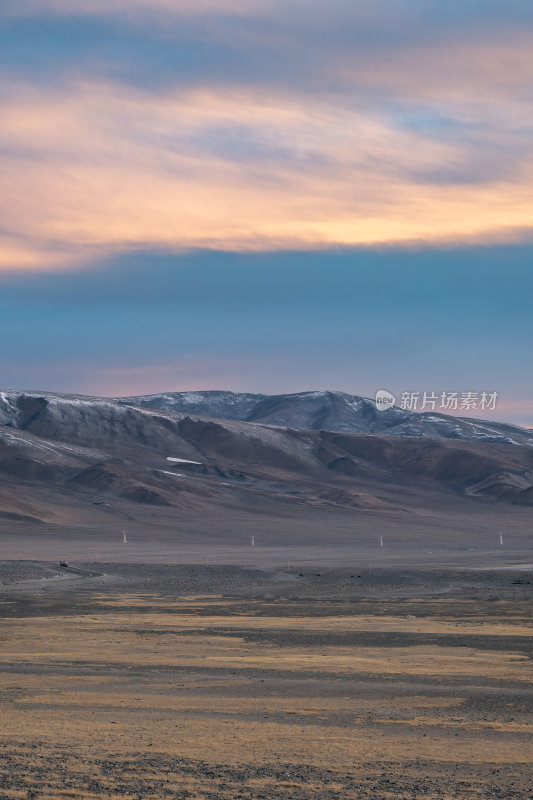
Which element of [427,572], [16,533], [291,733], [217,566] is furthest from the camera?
[16,533]

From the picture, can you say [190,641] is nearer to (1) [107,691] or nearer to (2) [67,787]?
(1) [107,691]

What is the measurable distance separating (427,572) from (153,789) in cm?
5160

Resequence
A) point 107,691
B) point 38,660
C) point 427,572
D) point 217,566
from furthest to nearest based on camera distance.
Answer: point 217,566
point 427,572
point 38,660
point 107,691

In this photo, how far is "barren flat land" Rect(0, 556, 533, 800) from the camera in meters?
15.3

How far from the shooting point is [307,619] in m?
39.0

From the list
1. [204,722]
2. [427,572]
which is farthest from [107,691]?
[427,572]

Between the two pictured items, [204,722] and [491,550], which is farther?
[491,550]

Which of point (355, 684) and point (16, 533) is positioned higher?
point (355, 684)

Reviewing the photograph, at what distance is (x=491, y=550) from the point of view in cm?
10031

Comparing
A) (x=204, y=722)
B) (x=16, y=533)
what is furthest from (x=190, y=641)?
(x=16, y=533)

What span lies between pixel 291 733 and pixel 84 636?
15.9 m

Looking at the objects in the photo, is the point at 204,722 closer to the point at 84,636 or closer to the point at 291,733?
the point at 291,733

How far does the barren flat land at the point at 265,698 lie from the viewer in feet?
50.2

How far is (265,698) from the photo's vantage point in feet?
72.7
